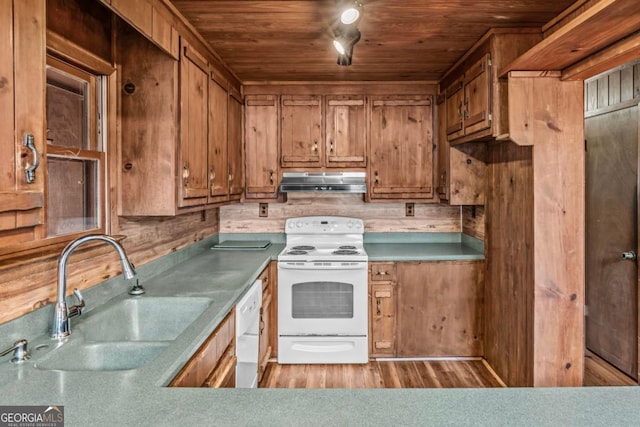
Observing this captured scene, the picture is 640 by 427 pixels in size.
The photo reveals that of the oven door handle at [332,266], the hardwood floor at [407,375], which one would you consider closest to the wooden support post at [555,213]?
the hardwood floor at [407,375]

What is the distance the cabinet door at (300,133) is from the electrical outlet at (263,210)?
518 millimetres

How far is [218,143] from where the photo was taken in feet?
9.27

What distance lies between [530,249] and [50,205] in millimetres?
2450

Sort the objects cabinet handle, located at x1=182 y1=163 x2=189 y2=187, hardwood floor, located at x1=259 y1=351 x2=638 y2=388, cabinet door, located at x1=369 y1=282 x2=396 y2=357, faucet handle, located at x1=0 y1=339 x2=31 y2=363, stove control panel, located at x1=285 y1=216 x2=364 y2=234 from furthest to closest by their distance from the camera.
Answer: stove control panel, located at x1=285 y1=216 x2=364 y2=234 → cabinet door, located at x1=369 y1=282 x2=396 y2=357 → hardwood floor, located at x1=259 y1=351 x2=638 y2=388 → cabinet handle, located at x1=182 y1=163 x2=189 y2=187 → faucet handle, located at x1=0 y1=339 x2=31 y2=363

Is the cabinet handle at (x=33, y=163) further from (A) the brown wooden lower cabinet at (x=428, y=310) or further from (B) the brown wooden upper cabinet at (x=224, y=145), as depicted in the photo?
(A) the brown wooden lower cabinet at (x=428, y=310)

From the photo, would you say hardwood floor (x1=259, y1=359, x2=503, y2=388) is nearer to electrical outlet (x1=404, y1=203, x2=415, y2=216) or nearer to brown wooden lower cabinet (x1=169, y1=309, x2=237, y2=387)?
brown wooden lower cabinet (x1=169, y1=309, x2=237, y2=387)

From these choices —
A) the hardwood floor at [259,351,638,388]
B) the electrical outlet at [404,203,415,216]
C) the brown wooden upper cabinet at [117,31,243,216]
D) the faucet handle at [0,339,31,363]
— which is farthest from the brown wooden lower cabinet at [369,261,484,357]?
the faucet handle at [0,339,31,363]

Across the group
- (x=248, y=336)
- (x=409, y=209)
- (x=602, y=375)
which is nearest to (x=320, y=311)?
(x=248, y=336)

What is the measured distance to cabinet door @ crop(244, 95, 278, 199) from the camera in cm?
353

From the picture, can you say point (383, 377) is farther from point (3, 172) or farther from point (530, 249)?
point (3, 172)

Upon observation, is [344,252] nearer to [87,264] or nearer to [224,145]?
[224,145]

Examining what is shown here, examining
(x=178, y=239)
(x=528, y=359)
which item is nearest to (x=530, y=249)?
(x=528, y=359)

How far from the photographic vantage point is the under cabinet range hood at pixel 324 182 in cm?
337

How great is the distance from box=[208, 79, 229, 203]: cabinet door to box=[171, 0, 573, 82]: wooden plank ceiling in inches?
11.4
